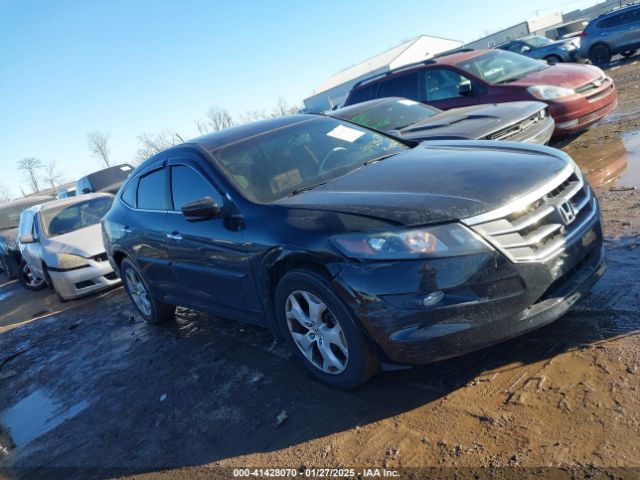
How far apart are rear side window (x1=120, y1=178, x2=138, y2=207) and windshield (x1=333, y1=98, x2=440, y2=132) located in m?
3.37

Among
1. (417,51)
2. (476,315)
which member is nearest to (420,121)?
(476,315)

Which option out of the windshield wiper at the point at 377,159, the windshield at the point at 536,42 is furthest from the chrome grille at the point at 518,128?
the windshield at the point at 536,42

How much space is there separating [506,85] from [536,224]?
609 cm

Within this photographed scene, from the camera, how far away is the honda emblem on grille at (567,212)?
2.94m

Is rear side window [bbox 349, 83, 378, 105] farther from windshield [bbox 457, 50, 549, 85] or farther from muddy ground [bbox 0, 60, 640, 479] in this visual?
muddy ground [bbox 0, 60, 640, 479]

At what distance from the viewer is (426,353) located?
279 centimetres

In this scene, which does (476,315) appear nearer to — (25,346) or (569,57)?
(25,346)

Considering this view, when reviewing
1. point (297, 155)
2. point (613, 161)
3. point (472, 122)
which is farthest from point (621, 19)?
point (297, 155)

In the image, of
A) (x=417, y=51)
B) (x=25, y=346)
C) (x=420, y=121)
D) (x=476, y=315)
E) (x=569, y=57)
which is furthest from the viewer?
(x=417, y=51)

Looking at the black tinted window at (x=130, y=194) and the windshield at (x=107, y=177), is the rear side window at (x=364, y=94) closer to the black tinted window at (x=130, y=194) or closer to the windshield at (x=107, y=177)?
the black tinted window at (x=130, y=194)

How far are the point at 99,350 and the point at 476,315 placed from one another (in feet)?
14.2

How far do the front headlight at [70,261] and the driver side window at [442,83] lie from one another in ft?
20.4

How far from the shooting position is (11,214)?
13.5 metres

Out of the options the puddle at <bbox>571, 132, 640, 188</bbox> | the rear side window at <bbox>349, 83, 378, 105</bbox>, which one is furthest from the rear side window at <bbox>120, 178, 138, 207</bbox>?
the rear side window at <bbox>349, 83, 378, 105</bbox>
